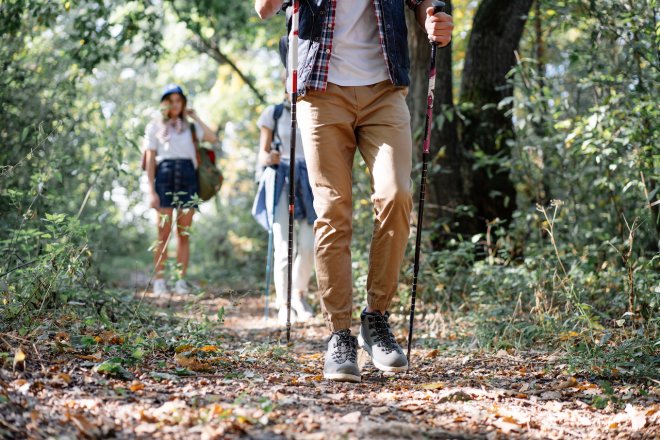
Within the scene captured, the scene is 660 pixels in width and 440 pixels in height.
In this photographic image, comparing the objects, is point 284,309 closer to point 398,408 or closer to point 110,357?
point 110,357

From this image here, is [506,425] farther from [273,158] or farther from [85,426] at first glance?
[273,158]

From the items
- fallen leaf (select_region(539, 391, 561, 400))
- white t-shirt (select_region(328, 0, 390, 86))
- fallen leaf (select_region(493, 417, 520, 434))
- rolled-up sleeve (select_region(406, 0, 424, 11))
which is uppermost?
rolled-up sleeve (select_region(406, 0, 424, 11))

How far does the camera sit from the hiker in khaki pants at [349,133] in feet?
11.5

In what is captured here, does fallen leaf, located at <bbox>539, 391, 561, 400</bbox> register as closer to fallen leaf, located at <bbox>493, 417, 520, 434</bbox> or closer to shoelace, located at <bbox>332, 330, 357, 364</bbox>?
fallen leaf, located at <bbox>493, 417, 520, 434</bbox>

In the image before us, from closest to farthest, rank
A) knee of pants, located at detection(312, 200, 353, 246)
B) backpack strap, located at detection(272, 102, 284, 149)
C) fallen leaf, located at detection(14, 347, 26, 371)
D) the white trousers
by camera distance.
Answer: fallen leaf, located at detection(14, 347, 26, 371)
knee of pants, located at detection(312, 200, 353, 246)
the white trousers
backpack strap, located at detection(272, 102, 284, 149)

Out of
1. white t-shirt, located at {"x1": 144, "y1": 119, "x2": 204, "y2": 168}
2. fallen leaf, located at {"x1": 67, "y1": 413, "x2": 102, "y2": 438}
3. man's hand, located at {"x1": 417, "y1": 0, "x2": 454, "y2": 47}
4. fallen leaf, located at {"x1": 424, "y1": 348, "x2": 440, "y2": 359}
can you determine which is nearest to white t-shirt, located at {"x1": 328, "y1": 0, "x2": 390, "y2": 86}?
man's hand, located at {"x1": 417, "y1": 0, "x2": 454, "y2": 47}

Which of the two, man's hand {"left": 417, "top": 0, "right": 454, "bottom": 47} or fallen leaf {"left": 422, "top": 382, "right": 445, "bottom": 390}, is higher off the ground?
man's hand {"left": 417, "top": 0, "right": 454, "bottom": 47}

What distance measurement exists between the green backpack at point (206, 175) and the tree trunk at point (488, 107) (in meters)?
2.61

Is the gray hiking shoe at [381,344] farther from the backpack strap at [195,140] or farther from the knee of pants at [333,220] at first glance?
the backpack strap at [195,140]

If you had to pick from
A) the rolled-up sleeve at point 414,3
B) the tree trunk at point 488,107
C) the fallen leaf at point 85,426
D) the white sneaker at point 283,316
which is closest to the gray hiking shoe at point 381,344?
the fallen leaf at point 85,426

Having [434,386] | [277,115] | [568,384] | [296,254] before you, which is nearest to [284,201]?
[296,254]

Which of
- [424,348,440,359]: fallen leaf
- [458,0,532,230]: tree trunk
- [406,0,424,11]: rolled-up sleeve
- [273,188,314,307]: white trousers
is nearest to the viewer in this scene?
[406,0,424,11]: rolled-up sleeve

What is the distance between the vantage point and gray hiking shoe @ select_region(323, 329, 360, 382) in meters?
3.37

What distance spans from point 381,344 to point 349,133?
1.09 m
